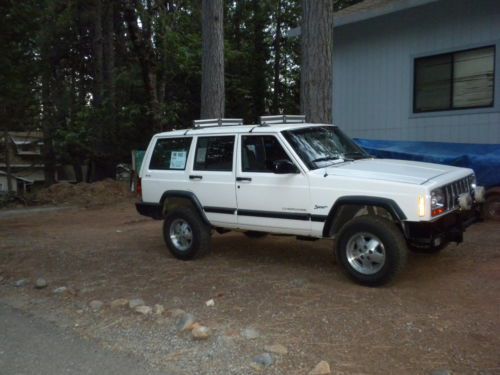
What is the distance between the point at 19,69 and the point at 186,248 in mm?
10414

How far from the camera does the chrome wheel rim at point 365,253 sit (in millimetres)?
5874

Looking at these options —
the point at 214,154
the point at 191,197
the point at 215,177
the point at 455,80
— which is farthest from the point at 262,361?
the point at 455,80

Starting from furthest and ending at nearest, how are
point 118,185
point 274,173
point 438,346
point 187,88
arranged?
point 187,88 < point 118,185 < point 274,173 < point 438,346

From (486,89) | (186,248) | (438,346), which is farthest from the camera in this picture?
(486,89)

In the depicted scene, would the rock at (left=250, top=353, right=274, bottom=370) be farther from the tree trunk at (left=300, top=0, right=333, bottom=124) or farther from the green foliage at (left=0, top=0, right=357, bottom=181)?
the green foliage at (left=0, top=0, right=357, bottom=181)

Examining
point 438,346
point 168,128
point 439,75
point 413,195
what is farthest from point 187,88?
point 438,346

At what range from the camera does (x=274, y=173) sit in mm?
6719

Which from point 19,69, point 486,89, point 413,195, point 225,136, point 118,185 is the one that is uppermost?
point 19,69

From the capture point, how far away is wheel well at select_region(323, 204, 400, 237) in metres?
6.17

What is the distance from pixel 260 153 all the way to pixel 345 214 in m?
1.40

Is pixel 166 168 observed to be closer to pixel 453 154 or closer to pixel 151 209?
pixel 151 209

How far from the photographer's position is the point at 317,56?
30.8 feet

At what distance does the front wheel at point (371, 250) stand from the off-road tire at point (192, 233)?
220 cm

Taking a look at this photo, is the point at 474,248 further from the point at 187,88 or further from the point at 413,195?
the point at 187,88
